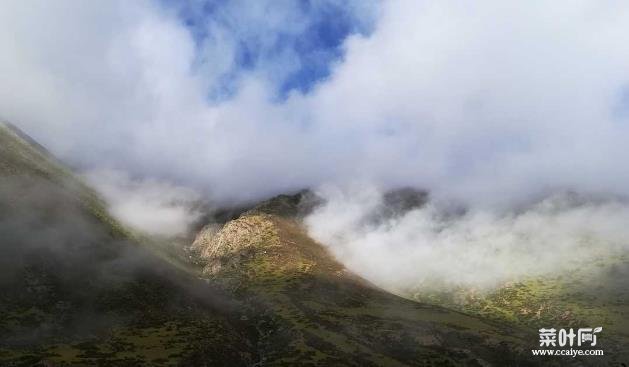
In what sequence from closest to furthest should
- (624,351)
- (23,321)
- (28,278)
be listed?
(23,321) → (28,278) → (624,351)

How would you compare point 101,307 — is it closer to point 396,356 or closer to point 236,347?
point 236,347

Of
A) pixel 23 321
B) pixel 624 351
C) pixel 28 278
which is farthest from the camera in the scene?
pixel 624 351


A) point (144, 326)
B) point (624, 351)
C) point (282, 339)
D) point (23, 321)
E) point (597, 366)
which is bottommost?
point (23, 321)

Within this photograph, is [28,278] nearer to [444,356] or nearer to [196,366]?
[196,366]

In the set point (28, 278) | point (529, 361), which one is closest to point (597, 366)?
point (529, 361)

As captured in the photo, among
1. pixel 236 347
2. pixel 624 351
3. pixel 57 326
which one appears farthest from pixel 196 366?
pixel 624 351

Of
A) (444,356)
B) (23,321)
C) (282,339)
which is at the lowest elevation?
(23,321)

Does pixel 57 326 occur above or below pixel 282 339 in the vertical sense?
below

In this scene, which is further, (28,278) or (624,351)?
(624,351)

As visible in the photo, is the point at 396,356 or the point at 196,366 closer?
the point at 196,366
